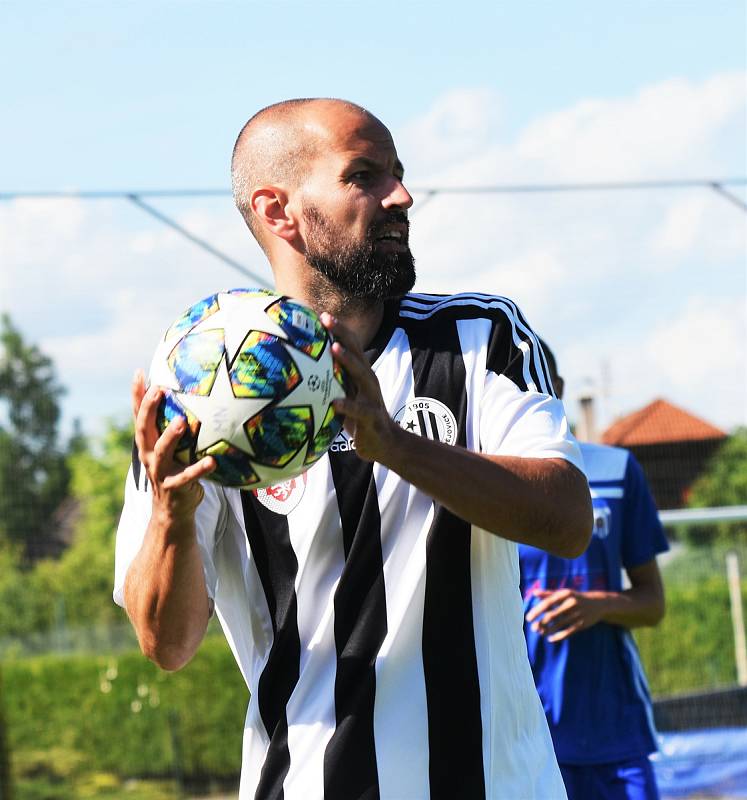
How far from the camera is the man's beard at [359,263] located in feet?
9.37

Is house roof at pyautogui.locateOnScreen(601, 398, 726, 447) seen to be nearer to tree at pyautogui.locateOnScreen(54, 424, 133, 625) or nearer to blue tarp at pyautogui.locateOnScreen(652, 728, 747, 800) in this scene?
blue tarp at pyautogui.locateOnScreen(652, 728, 747, 800)

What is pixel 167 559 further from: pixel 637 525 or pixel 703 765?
pixel 703 765

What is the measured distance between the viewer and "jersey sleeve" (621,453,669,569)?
5.07 m

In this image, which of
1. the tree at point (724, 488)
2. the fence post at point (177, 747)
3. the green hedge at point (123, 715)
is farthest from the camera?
the green hedge at point (123, 715)

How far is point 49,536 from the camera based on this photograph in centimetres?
1384

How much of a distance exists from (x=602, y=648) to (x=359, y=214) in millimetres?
2731

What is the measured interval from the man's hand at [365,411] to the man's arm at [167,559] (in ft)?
0.90

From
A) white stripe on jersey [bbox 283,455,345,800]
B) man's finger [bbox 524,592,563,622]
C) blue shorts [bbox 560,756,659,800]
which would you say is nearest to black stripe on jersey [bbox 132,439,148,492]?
white stripe on jersey [bbox 283,455,345,800]

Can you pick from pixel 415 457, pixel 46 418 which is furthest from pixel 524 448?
pixel 46 418

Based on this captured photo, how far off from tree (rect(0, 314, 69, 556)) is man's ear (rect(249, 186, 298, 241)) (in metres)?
10.8

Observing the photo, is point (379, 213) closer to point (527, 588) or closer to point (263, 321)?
point (263, 321)

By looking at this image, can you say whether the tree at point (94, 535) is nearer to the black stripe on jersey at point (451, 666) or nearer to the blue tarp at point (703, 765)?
the blue tarp at point (703, 765)

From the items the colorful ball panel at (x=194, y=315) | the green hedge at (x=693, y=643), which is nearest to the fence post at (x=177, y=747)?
the green hedge at (x=693, y=643)

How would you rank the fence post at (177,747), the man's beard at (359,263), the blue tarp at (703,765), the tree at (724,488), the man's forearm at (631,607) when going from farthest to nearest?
1. the fence post at (177,747)
2. the tree at (724,488)
3. the blue tarp at (703,765)
4. the man's forearm at (631,607)
5. the man's beard at (359,263)
